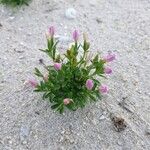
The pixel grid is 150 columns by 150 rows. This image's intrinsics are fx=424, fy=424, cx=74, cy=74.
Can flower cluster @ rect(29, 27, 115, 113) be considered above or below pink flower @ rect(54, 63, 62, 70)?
below

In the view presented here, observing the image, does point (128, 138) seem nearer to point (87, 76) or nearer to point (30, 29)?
point (87, 76)

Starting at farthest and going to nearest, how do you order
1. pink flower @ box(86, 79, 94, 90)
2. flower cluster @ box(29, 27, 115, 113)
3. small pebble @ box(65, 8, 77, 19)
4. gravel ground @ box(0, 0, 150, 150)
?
small pebble @ box(65, 8, 77, 19), gravel ground @ box(0, 0, 150, 150), flower cluster @ box(29, 27, 115, 113), pink flower @ box(86, 79, 94, 90)

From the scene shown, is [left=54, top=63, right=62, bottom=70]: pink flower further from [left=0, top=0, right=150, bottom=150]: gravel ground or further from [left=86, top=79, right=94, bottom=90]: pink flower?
[left=0, top=0, right=150, bottom=150]: gravel ground

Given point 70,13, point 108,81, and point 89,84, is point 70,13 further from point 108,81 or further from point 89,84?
point 89,84

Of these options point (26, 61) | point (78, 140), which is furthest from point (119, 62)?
point (78, 140)

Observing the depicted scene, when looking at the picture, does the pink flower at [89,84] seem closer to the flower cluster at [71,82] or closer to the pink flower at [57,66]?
the flower cluster at [71,82]

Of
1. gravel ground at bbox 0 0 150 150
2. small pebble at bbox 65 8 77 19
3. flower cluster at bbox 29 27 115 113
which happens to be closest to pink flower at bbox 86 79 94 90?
flower cluster at bbox 29 27 115 113

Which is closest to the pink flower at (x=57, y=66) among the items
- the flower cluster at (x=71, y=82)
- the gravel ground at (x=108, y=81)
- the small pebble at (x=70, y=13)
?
the flower cluster at (x=71, y=82)

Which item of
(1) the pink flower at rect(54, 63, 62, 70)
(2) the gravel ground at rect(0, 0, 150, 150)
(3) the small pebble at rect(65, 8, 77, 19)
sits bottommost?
(2) the gravel ground at rect(0, 0, 150, 150)

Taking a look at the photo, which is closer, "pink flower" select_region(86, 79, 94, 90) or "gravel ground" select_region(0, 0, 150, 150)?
"pink flower" select_region(86, 79, 94, 90)
